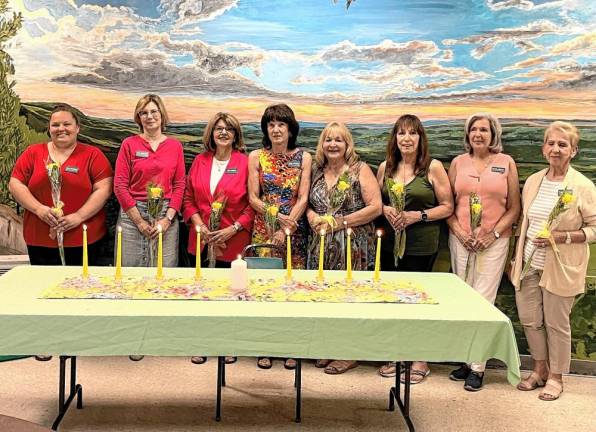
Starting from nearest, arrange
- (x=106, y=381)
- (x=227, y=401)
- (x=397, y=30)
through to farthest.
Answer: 1. (x=227, y=401)
2. (x=106, y=381)
3. (x=397, y=30)

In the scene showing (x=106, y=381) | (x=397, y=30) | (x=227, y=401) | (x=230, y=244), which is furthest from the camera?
(x=397, y=30)

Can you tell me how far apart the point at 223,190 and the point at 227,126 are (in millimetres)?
428

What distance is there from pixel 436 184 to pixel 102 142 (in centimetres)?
259

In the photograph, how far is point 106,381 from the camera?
4.36 m

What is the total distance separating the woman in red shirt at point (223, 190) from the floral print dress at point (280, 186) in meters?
0.11

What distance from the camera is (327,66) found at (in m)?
5.27

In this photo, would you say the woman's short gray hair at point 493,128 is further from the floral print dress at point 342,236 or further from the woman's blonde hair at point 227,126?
the woman's blonde hair at point 227,126

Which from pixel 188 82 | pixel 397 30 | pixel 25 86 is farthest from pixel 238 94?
pixel 25 86

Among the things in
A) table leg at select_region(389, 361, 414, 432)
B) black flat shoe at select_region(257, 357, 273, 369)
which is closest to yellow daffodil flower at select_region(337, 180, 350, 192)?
table leg at select_region(389, 361, 414, 432)

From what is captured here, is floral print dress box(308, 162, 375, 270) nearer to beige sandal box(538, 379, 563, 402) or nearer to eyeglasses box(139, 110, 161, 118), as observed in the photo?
eyeglasses box(139, 110, 161, 118)

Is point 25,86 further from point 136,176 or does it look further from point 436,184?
point 436,184

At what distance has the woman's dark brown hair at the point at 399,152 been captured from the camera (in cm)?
449

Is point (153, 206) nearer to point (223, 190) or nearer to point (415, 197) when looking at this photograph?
point (223, 190)

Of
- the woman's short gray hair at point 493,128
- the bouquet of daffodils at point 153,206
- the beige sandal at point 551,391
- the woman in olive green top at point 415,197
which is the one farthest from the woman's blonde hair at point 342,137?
the beige sandal at point 551,391
